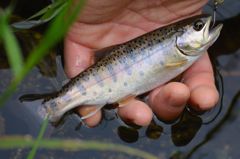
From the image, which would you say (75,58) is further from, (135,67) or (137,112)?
(137,112)

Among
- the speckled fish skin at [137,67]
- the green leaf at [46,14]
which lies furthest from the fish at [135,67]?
the green leaf at [46,14]

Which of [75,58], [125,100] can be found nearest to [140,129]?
[125,100]

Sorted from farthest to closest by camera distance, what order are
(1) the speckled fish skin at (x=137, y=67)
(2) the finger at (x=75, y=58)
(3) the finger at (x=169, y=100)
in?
(2) the finger at (x=75, y=58) → (1) the speckled fish skin at (x=137, y=67) → (3) the finger at (x=169, y=100)

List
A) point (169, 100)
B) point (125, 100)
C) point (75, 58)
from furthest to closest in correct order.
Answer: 1. point (75, 58)
2. point (125, 100)
3. point (169, 100)

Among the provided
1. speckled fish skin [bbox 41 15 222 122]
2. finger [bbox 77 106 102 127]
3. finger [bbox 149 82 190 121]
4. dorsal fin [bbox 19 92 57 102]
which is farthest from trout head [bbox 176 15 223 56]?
dorsal fin [bbox 19 92 57 102]

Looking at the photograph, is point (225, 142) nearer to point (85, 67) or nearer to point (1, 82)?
point (85, 67)

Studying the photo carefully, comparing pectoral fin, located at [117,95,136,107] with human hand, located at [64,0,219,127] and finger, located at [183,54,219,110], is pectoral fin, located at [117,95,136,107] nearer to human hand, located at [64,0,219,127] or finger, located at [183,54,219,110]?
human hand, located at [64,0,219,127]

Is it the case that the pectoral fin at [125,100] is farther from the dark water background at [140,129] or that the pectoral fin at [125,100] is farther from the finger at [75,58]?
the finger at [75,58]
